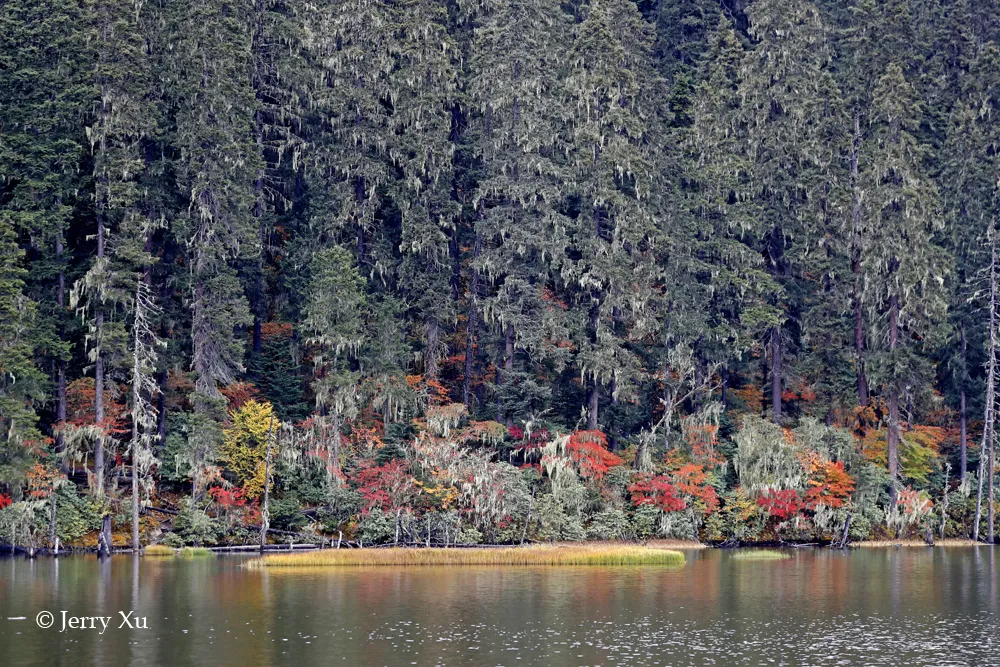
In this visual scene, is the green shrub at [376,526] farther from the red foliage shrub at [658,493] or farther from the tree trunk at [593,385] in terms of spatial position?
the tree trunk at [593,385]

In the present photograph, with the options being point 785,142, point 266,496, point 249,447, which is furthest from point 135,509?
point 785,142

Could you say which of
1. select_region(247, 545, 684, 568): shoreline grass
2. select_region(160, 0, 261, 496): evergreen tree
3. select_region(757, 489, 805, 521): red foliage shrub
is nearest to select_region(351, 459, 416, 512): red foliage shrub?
select_region(247, 545, 684, 568): shoreline grass

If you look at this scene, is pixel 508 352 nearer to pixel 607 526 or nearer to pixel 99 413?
pixel 607 526

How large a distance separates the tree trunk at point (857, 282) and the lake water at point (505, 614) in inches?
612

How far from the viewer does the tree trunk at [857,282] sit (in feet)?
216

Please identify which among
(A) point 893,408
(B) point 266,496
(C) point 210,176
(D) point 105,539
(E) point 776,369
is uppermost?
(C) point 210,176

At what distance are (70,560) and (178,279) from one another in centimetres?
1395

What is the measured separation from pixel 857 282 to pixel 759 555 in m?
17.0

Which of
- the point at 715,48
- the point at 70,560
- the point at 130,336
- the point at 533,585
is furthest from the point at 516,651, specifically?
the point at 715,48

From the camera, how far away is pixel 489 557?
52.4m

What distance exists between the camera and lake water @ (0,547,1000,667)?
31297mm

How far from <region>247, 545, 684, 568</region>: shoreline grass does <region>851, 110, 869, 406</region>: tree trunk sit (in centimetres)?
1824

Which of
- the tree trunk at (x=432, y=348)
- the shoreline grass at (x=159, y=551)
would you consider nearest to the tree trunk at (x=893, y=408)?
the tree trunk at (x=432, y=348)

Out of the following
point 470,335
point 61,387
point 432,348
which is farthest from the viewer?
point 470,335
